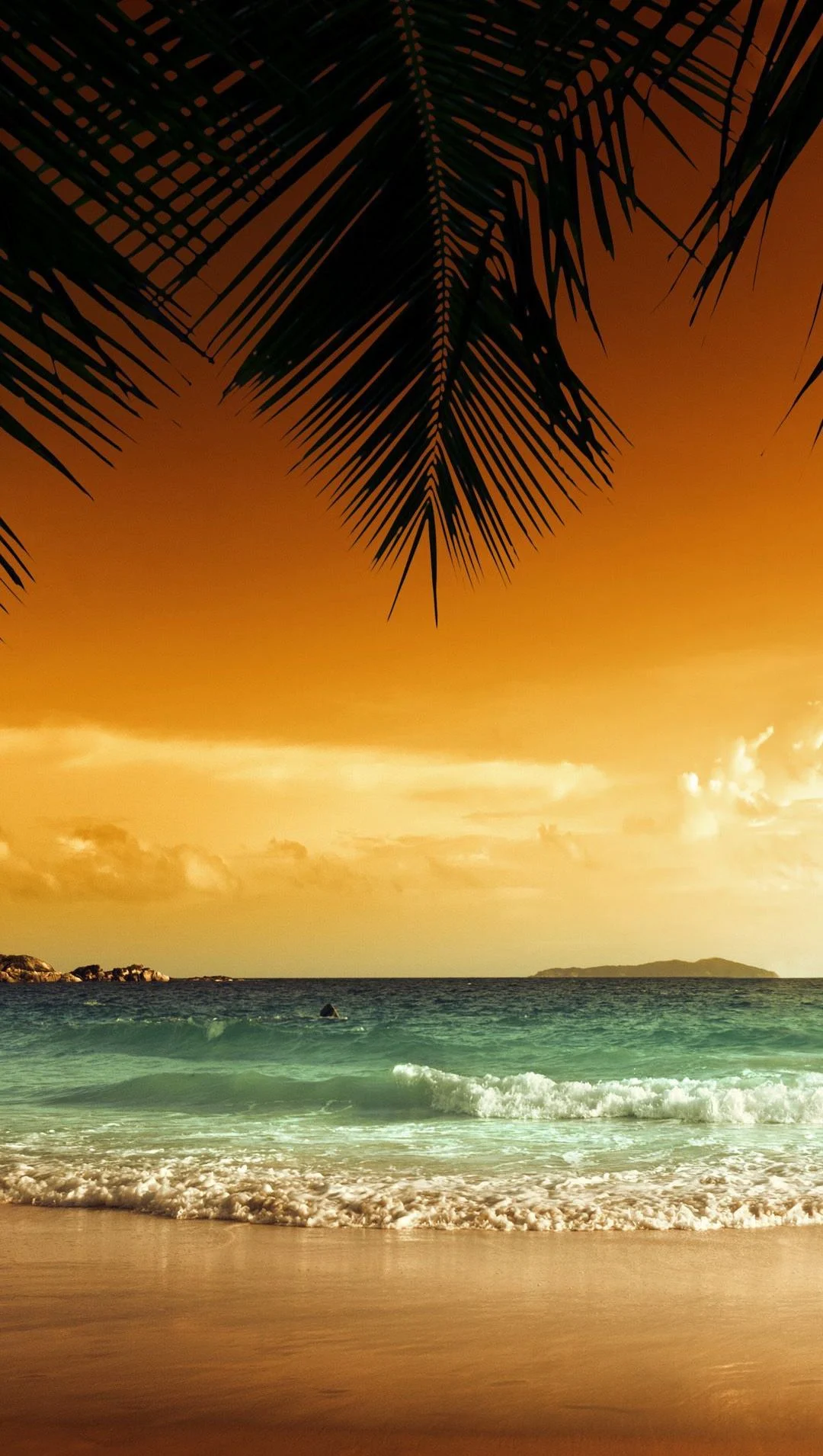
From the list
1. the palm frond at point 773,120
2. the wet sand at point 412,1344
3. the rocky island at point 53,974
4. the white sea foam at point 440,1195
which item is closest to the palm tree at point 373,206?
the palm frond at point 773,120

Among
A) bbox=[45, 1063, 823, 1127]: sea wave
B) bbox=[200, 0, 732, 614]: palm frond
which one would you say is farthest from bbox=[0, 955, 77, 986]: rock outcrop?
bbox=[200, 0, 732, 614]: palm frond

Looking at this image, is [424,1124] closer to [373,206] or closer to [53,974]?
[373,206]

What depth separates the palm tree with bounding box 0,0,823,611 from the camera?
2.40 ft

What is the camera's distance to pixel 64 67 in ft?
2.38

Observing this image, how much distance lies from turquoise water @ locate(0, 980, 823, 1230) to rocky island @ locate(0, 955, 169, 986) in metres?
55.2

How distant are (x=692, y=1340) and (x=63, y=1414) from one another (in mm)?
2488

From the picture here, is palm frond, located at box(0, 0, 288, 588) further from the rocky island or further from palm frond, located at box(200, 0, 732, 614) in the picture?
the rocky island

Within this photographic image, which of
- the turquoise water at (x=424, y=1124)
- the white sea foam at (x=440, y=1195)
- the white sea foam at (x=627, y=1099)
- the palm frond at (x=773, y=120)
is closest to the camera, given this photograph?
the palm frond at (x=773, y=120)

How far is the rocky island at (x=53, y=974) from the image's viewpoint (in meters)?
80.5

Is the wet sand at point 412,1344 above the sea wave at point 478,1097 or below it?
above

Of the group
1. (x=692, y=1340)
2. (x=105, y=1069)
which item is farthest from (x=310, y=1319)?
(x=105, y=1069)

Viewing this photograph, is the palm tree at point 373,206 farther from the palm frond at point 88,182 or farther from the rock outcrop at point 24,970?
the rock outcrop at point 24,970

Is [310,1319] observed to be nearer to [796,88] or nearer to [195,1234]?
[195,1234]

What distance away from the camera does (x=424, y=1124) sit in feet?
40.3
